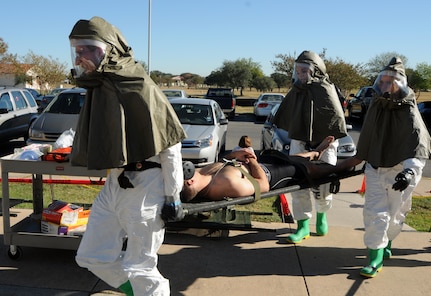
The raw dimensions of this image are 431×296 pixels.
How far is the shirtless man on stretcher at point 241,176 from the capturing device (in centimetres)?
411

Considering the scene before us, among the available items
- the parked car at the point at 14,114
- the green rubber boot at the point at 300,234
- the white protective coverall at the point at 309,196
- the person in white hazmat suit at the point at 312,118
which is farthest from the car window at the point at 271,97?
the green rubber boot at the point at 300,234

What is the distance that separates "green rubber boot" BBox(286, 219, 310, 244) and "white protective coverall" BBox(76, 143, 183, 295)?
233 centimetres

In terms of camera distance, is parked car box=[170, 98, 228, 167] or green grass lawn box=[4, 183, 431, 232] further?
parked car box=[170, 98, 228, 167]

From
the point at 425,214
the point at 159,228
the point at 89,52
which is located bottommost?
the point at 425,214

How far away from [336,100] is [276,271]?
216 centimetres

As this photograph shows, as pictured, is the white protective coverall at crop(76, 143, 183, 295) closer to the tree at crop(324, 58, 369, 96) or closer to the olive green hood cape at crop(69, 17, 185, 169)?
the olive green hood cape at crop(69, 17, 185, 169)

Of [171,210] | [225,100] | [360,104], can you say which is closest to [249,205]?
[171,210]

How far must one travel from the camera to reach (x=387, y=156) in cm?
410

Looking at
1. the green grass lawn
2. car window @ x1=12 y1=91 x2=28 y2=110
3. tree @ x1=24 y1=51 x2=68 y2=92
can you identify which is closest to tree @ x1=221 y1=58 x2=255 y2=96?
tree @ x1=24 y1=51 x2=68 y2=92

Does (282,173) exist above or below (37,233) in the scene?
above

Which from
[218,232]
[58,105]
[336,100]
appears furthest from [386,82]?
[58,105]

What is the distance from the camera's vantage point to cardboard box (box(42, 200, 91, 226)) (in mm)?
4266

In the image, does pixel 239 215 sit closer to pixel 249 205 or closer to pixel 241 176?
pixel 241 176

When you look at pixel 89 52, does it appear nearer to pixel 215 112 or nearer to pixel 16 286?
pixel 16 286
